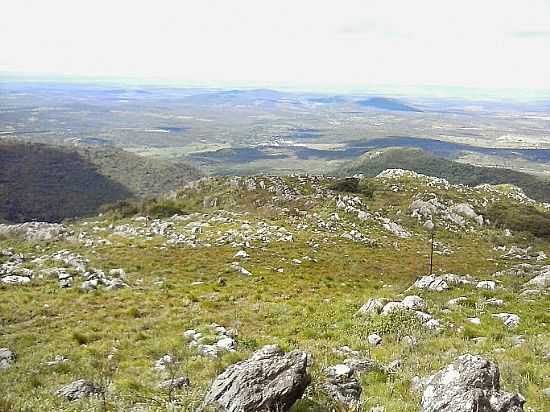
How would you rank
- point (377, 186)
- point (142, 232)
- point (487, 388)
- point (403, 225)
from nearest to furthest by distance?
point (487, 388), point (142, 232), point (403, 225), point (377, 186)

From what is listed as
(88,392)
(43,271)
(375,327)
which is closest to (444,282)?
(375,327)

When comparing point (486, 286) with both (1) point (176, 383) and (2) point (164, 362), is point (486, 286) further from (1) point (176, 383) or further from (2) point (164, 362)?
(1) point (176, 383)

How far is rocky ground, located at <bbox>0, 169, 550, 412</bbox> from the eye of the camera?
33.1 ft

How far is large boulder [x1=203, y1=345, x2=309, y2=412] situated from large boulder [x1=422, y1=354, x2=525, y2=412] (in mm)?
2457

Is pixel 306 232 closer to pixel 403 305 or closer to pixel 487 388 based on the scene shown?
pixel 403 305

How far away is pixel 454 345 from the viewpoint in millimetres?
14297

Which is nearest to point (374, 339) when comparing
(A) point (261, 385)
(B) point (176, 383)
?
(B) point (176, 383)

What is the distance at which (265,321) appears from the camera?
1945 cm

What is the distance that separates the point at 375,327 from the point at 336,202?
41.2 metres

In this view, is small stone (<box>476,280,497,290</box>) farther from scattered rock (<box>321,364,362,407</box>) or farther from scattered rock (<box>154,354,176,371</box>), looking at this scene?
scattered rock (<box>154,354,176,371</box>)

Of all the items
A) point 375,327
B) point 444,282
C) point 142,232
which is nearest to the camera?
point 375,327

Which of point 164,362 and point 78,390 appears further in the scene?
point 164,362

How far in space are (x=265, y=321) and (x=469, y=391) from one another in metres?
11.5

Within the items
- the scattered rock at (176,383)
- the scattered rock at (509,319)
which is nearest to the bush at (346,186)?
the scattered rock at (509,319)
